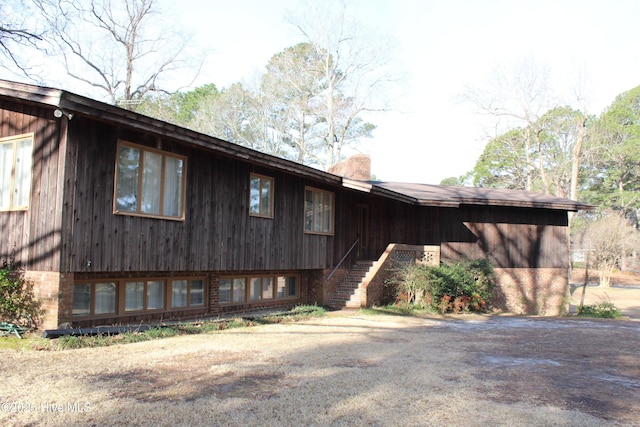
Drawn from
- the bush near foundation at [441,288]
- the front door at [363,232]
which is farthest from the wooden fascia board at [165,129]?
the front door at [363,232]

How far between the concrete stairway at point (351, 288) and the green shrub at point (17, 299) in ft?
30.7

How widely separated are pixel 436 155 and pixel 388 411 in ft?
166

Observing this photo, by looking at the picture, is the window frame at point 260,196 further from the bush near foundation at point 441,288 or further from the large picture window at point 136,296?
the bush near foundation at point 441,288

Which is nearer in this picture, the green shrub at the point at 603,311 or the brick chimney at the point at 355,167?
the green shrub at the point at 603,311

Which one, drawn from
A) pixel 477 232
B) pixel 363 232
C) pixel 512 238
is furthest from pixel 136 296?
pixel 512 238

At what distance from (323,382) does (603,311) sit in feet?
50.1

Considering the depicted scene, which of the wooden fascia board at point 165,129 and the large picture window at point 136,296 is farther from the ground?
the wooden fascia board at point 165,129

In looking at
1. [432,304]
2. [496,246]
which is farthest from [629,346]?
[496,246]

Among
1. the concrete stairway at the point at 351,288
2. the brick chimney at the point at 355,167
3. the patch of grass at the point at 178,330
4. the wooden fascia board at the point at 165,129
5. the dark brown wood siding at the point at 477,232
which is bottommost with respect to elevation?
the patch of grass at the point at 178,330

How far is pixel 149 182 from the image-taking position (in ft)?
35.4

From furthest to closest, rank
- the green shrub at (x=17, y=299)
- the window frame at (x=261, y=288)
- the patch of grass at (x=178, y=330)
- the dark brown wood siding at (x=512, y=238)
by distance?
the dark brown wood siding at (x=512, y=238) < the window frame at (x=261, y=288) < the green shrub at (x=17, y=299) < the patch of grass at (x=178, y=330)

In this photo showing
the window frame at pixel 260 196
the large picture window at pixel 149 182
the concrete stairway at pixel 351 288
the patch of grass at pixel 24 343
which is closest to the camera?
the patch of grass at pixel 24 343

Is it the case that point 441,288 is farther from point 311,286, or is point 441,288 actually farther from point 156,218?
point 156,218

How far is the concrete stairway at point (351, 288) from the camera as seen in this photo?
16895 millimetres
